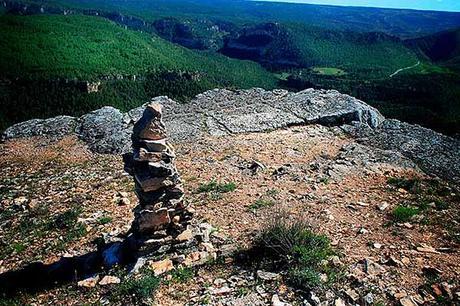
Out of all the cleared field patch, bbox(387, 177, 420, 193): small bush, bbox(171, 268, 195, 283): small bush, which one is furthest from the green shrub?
the cleared field patch

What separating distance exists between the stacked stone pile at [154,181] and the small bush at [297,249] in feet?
7.08

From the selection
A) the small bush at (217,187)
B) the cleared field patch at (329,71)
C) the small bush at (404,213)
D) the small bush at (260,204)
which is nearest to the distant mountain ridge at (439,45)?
the cleared field patch at (329,71)

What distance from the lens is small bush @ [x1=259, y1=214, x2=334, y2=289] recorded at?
301 inches

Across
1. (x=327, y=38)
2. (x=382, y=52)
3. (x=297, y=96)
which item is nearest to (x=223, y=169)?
(x=297, y=96)

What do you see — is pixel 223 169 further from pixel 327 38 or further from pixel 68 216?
pixel 327 38

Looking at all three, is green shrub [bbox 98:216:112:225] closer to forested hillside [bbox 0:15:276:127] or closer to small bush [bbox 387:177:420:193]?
small bush [bbox 387:177:420:193]

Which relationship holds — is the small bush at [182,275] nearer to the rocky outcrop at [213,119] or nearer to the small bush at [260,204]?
the small bush at [260,204]

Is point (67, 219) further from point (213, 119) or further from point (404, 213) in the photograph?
point (213, 119)

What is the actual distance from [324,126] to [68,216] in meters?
13.8

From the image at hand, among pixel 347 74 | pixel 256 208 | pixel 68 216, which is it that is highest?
pixel 256 208

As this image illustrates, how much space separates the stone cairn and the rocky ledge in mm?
8416

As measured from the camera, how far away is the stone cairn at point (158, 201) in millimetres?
8633

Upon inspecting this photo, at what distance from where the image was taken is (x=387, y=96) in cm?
8969

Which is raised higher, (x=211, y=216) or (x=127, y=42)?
(x=211, y=216)
